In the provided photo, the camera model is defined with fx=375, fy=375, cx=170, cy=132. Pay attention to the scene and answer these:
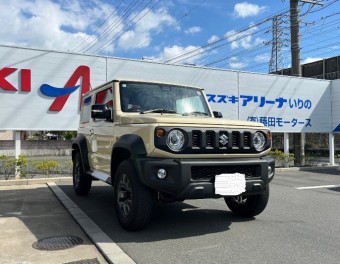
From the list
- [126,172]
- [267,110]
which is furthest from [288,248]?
[267,110]

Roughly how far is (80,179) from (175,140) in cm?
395

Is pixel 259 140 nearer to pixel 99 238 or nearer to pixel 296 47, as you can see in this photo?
pixel 99 238

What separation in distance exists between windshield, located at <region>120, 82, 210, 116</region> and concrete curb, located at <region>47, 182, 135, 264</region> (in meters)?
1.78

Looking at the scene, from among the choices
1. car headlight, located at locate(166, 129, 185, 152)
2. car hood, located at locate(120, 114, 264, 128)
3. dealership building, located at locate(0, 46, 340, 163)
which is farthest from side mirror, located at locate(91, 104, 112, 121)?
dealership building, located at locate(0, 46, 340, 163)

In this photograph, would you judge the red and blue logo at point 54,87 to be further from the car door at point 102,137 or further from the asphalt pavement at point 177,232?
the car door at point 102,137

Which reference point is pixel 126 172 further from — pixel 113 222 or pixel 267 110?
pixel 267 110

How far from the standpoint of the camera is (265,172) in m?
5.16

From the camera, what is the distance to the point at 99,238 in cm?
479

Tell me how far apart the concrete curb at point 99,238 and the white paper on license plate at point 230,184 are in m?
1.40

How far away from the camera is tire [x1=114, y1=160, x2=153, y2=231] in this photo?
15.5 ft

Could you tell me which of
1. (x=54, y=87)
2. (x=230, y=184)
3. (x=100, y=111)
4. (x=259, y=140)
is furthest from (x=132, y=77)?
(x=230, y=184)

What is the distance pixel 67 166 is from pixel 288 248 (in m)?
9.06

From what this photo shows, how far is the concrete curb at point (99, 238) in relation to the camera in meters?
4.09

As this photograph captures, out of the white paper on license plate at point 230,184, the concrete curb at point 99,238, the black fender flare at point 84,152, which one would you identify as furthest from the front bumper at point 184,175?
the black fender flare at point 84,152
